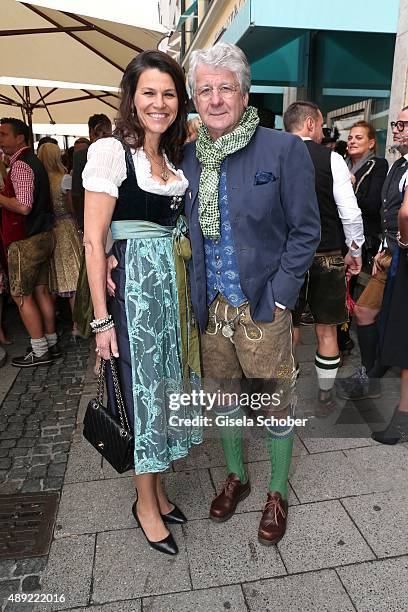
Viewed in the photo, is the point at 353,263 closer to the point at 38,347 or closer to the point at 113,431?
the point at 113,431

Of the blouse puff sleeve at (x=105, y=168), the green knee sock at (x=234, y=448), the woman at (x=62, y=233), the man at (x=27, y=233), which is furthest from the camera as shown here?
the woman at (x=62, y=233)

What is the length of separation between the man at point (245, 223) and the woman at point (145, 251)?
0.10m

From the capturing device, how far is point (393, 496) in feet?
8.02

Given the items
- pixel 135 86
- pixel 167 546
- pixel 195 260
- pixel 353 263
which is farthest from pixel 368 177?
pixel 167 546

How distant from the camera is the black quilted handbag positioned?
1.98m

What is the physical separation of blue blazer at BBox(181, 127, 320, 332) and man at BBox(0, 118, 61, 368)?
2378 mm

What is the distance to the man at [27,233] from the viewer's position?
A: 12.9 ft

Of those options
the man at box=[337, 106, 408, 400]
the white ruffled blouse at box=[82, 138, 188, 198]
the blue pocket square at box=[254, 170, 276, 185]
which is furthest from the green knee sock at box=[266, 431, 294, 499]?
the man at box=[337, 106, 408, 400]

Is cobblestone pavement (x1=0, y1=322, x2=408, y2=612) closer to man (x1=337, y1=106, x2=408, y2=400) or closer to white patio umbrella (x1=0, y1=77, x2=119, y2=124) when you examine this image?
man (x1=337, y1=106, x2=408, y2=400)

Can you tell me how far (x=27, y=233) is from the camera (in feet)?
13.4

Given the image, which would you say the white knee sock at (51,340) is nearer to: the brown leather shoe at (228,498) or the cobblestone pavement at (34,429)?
the cobblestone pavement at (34,429)

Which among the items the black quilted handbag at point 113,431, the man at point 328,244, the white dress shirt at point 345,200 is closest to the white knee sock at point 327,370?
the man at point 328,244

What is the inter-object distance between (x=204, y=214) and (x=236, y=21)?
5041 mm

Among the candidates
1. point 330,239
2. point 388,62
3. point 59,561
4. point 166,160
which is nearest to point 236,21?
point 388,62
